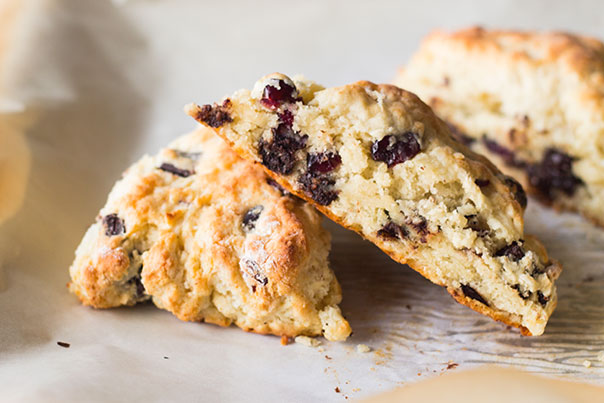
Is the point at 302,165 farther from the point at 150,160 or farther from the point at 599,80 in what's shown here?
the point at 599,80

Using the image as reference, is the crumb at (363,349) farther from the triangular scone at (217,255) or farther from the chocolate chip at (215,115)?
the chocolate chip at (215,115)

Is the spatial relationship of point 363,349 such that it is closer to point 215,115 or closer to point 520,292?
point 520,292

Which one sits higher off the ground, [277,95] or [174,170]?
[277,95]

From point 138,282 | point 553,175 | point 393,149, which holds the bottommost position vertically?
point 138,282

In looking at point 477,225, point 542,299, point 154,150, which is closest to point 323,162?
point 477,225

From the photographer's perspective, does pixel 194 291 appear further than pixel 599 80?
No

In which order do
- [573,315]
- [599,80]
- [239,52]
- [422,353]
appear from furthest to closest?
[239,52] → [599,80] → [573,315] → [422,353]

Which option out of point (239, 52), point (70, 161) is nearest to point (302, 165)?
point (70, 161)
